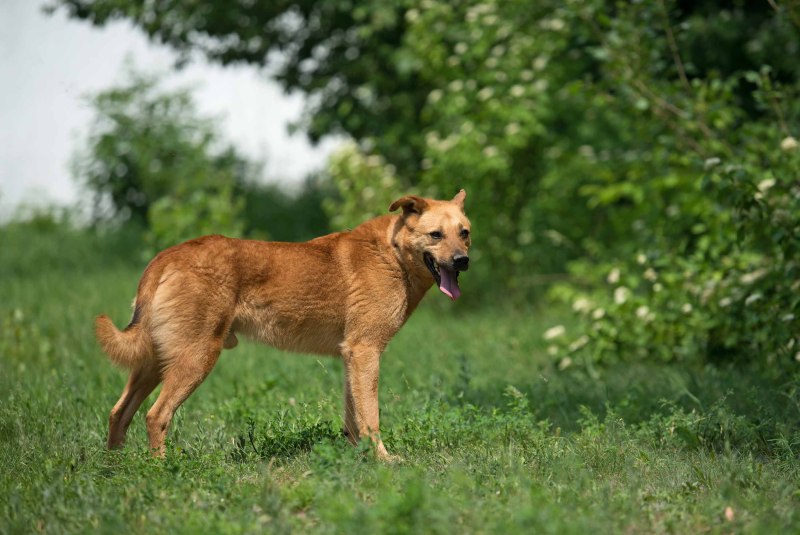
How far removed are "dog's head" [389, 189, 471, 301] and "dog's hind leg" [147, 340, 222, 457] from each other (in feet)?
4.73

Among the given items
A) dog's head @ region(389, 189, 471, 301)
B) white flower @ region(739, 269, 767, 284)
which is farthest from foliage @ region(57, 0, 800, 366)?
dog's head @ region(389, 189, 471, 301)

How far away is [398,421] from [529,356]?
3250mm

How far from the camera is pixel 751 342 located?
761cm

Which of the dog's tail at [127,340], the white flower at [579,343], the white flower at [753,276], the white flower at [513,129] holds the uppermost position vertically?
the dog's tail at [127,340]

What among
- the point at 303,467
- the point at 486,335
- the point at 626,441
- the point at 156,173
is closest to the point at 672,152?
the point at 486,335

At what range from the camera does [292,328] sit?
5719mm

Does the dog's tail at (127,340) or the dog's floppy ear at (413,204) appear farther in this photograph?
the dog's floppy ear at (413,204)

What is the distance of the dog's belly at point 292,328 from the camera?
5574mm

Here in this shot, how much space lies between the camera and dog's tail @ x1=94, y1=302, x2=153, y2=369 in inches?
205

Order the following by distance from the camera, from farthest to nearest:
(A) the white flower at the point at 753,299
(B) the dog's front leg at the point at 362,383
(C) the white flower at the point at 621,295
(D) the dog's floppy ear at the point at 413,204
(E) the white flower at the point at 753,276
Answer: (C) the white flower at the point at 621,295 → (E) the white flower at the point at 753,276 → (A) the white flower at the point at 753,299 → (D) the dog's floppy ear at the point at 413,204 → (B) the dog's front leg at the point at 362,383

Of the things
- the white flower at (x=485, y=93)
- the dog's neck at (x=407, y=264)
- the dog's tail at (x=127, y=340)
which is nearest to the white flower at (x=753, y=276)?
the dog's neck at (x=407, y=264)

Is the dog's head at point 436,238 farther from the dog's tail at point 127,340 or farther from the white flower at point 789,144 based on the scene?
the white flower at point 789,144

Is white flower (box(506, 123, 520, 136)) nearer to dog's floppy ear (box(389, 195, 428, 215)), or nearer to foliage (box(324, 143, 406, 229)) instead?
foliage (box(324, 143, 406, 229))

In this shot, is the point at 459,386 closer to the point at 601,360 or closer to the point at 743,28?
the point at 601,360
